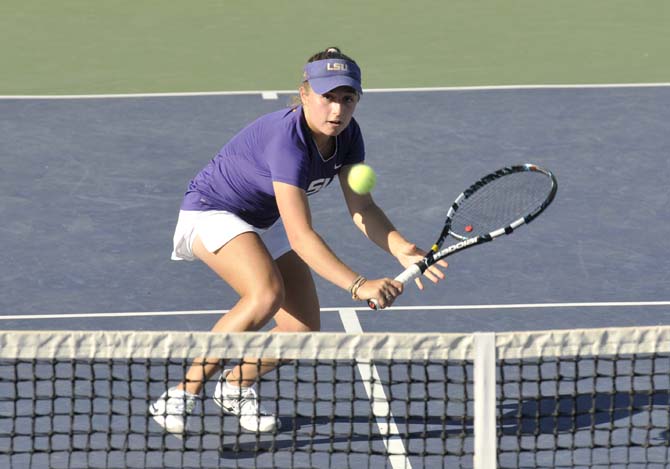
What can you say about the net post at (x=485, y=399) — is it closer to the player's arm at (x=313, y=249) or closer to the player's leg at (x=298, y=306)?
the player's arm at (x=313, y=249)

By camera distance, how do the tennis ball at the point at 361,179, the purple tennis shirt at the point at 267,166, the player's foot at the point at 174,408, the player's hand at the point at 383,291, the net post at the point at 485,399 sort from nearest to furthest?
the net post at the point at 485,399
the player's hand at the point at 383,291
the purple tennis shirt at the point at 267,166
the player's foot at the point at 174,408
the tennis ball at the point at 361,179

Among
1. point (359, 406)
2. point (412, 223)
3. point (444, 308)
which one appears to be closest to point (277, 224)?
point (359, 406)

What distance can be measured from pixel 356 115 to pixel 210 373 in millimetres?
5831

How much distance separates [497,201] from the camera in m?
6.48

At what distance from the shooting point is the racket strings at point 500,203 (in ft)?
20.9

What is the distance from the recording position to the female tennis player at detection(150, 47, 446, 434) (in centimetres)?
579

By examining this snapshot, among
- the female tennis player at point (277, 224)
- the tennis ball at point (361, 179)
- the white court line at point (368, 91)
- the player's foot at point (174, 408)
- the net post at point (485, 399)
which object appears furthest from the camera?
the white court line at point (368, 91)

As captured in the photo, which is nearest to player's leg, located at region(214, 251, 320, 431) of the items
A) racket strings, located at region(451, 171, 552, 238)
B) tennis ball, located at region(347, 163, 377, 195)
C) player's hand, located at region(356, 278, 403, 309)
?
tennis ball, located at region(347, 163, 377, 195)

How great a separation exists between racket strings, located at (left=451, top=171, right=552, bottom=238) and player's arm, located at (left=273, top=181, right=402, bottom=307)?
88cm

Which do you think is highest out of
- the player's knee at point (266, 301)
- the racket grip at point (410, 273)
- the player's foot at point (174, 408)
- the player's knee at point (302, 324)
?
the racket grip at point (410, 273)

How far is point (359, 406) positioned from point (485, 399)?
5.76 feet

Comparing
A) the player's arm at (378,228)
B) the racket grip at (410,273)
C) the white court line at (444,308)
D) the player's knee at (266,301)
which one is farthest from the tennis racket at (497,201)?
the white court line at (444,308)

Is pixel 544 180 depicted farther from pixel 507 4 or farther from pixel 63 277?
pixel 507 4

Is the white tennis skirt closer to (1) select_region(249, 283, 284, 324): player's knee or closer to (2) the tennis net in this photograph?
(1) select_region(249, 283, 284, 324): player's knee
